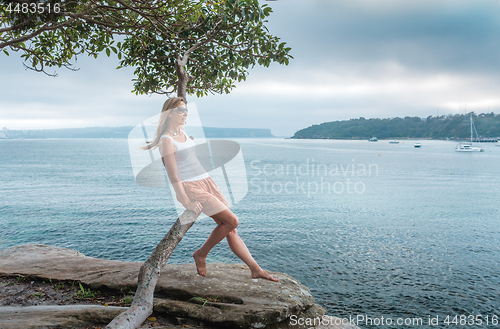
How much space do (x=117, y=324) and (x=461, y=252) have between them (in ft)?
45.9

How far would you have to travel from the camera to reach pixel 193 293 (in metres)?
4.94

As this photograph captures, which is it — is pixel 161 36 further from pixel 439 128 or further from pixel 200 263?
pixel 439 128

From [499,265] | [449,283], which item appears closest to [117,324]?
[449,283]

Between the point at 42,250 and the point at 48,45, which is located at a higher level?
the point at 48,45

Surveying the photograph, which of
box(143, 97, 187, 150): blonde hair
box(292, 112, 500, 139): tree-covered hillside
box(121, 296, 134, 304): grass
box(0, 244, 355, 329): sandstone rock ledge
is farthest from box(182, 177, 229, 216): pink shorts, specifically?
box(292, 112, 500, 139): tree-covered hillside

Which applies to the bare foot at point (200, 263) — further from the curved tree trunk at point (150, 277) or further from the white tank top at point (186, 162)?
the white tank top at point (186, 162)

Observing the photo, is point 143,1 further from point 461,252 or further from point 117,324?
point 461,252

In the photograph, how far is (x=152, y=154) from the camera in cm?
457

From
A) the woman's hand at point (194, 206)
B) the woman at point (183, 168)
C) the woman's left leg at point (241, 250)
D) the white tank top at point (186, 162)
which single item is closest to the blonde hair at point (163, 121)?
the woman at point (183, 168)

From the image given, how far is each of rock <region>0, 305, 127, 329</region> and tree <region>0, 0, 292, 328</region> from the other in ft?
1.47

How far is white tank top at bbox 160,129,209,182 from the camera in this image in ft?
13.8

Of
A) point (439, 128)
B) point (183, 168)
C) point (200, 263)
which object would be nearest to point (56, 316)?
point (200, 263)

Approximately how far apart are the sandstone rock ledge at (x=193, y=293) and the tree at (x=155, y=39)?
672mm

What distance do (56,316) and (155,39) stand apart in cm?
503
